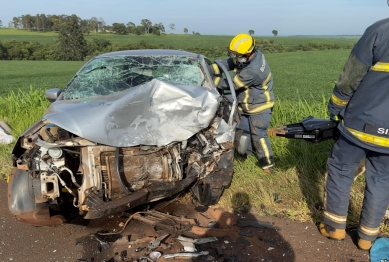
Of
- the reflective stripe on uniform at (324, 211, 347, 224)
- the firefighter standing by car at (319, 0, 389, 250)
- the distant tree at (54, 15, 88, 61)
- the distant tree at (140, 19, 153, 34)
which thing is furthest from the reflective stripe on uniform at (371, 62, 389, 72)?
the distant tree at (140, 19, 153, 34)

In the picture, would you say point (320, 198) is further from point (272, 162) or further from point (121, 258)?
point (121, 258)

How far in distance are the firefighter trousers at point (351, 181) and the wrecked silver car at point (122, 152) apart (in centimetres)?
92

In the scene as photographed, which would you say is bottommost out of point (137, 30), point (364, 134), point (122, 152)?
point (122, 152)

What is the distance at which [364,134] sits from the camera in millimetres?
2568

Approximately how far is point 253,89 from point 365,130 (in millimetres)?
2086

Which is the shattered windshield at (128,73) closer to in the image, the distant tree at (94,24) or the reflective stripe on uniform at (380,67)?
the reflective stripe on uniform at (380,67)

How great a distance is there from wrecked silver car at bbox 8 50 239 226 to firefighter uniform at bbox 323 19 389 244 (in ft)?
3.13

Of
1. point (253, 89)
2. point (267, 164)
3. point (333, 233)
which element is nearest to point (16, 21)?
point (253, 89)

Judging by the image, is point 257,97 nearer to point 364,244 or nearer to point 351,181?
point 351,181

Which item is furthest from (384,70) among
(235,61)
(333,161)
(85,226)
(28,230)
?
(28,230)

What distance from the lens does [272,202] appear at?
3.72 metres

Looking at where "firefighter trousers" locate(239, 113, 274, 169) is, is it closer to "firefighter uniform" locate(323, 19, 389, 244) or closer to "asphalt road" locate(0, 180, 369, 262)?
"asphalt road" locate(0, 180, 369, 262)

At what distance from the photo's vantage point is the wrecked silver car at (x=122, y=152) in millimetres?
2809

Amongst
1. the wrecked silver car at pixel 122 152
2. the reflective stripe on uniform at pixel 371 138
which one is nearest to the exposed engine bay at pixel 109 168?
the wrecked silver car at pixel 122 152
